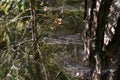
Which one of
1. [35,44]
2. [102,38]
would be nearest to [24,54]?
[35,44]

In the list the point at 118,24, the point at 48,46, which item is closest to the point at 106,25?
the point at 118,24

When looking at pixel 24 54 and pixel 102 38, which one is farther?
pixel 102 38

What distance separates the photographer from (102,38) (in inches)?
89.7

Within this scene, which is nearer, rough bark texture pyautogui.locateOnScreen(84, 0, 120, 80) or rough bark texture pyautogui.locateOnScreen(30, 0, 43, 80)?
rough bark texture pyautogui.locateOnScreen(30, 0, 43, 80)

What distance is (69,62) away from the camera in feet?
8.59

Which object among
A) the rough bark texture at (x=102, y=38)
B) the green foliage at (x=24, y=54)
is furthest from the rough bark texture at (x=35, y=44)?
the rough bark texture at (x=102, y=38)

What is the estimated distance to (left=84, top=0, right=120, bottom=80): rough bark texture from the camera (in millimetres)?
2148

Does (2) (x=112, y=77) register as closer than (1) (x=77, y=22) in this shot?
Yes

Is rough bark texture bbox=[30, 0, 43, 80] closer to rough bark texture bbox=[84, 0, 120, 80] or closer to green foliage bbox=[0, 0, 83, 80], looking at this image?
green foliage bbox=[0, 0, 83, 80]

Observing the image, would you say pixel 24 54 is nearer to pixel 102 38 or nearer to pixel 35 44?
pixel 35 44

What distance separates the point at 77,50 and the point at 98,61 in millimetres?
412

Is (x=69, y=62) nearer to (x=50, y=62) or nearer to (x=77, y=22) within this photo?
(x=50, y=62)

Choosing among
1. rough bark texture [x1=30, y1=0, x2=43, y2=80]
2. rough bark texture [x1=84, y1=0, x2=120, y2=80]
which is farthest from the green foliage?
rough bark texture [x1=84, y1=0, x2=120, y2=80]

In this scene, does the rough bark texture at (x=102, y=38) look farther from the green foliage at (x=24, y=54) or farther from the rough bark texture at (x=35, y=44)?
the rough bark texture at (x=35, y=44)
